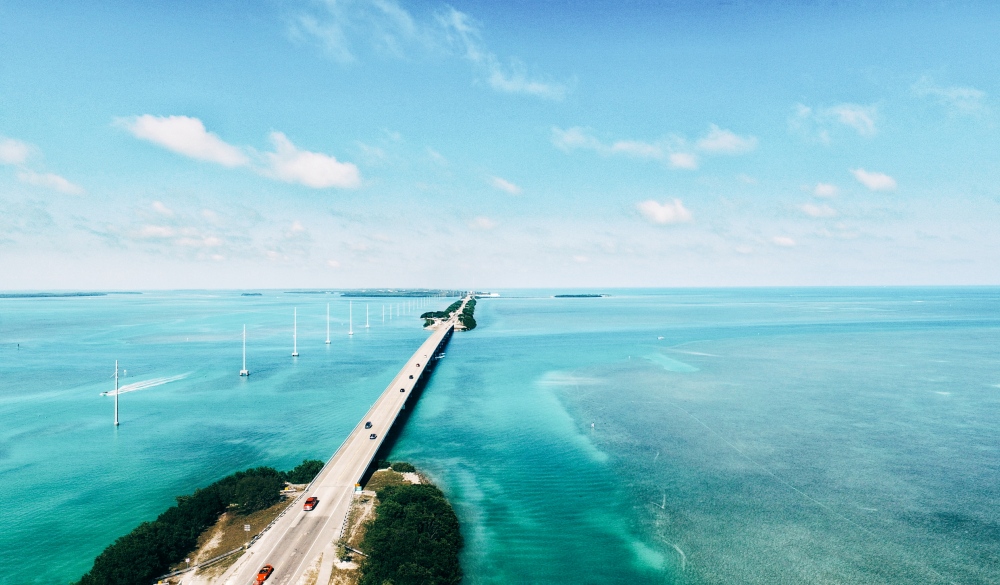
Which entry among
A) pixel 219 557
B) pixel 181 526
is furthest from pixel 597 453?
pixel 181 526

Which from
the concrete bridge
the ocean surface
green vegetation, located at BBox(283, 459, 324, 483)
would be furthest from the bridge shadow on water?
green vegetation, located at BBox(283, 459, 324, 483)

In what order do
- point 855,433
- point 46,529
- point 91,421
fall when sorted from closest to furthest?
1. point 46,529
2. point 855,433
3. point 91,421

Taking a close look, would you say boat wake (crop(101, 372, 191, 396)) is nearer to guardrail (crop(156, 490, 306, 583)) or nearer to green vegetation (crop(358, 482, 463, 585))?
guardrail (crop(156, 490, 306, 583))

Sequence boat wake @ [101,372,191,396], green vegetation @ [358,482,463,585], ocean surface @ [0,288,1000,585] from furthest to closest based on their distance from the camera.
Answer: boat wake @ [101,372,191,396] < ocean surface @ [0,288,1000,585] < green vegetation @ [358,482,463,585]

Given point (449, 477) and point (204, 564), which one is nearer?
point (204, 564)

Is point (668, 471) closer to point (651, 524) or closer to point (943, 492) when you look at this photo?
point (651, 524)

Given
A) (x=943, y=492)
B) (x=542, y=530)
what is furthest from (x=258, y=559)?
(x=943, y=492)
